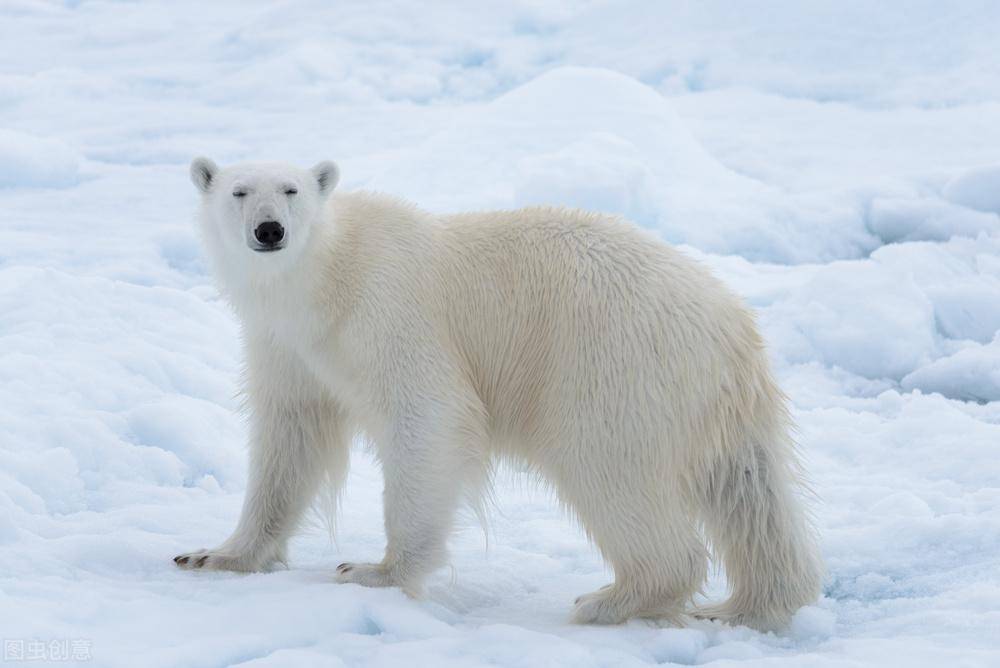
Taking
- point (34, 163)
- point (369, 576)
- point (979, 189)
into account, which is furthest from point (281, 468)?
→ point (34, 163)

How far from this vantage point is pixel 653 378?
322 centimetres

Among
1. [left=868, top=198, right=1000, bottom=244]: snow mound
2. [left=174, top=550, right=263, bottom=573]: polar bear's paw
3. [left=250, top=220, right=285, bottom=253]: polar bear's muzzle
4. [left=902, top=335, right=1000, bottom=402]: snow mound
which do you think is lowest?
[left=902, top=335, right=1000, bottom=402]: snow mound

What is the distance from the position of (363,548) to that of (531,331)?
1182 mm

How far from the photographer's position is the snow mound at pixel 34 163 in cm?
1013

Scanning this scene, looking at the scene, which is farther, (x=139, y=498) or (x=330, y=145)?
(x=330, y=145)

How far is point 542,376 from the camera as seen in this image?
133 inches

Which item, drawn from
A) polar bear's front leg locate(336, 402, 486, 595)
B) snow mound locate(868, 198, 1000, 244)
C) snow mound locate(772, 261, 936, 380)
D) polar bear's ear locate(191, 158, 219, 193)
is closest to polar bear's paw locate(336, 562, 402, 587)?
polar bear's front leg locate(336, 402, 486, 595)

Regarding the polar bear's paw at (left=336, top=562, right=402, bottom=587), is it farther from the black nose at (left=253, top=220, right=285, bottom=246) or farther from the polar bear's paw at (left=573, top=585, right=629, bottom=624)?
the black nose at (left=253, top=220, right=285, bottom=246)

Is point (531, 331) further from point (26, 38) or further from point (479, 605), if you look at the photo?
point (26, 38)

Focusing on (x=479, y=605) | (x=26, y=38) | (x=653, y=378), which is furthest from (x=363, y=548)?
(x=26, y=38)

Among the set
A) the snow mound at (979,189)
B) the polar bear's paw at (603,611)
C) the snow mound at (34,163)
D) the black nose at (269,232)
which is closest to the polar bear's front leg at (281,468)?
the black nose at (269,232)

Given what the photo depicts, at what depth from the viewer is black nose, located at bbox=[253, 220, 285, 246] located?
3.28 meters

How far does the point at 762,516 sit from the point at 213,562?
1.70 m

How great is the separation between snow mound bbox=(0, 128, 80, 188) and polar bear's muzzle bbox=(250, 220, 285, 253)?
7811 millimetres
